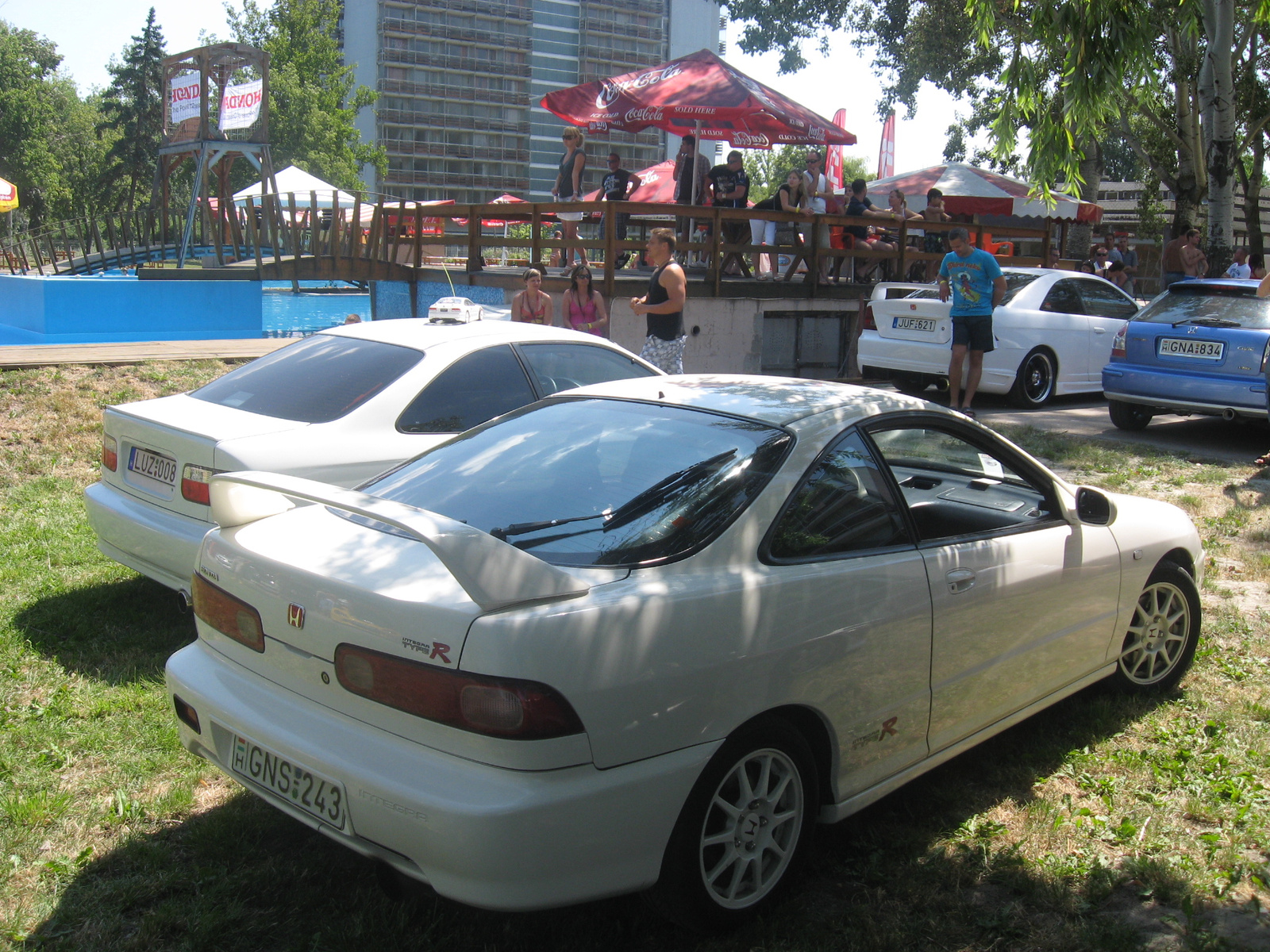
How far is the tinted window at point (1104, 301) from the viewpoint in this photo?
12133 mm

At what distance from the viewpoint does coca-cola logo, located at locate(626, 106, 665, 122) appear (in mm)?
13086

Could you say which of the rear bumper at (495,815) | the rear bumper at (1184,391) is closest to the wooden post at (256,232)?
the rear bumper at (1184,391)

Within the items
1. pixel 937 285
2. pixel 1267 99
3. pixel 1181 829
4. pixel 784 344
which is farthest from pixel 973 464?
pixel 1267 99

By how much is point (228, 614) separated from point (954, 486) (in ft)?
8.64

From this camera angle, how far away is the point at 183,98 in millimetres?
31859

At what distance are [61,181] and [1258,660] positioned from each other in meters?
72.6

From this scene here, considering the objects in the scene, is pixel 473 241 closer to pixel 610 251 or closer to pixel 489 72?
pixel 610 251

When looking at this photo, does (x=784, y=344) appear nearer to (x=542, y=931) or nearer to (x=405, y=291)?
(x=405, y=291)

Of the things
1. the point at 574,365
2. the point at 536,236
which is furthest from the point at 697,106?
the point at 574,365

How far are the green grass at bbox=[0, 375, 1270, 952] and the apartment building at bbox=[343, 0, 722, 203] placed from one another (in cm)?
9855

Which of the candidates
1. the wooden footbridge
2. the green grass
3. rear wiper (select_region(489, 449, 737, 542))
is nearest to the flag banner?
the wooden footbridge

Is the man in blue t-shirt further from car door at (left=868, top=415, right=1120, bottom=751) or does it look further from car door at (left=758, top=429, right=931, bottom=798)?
car door at (left=758, top=429, right=931, bottom=798)

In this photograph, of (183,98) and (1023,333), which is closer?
(1023,333)

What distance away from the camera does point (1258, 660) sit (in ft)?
15.4
